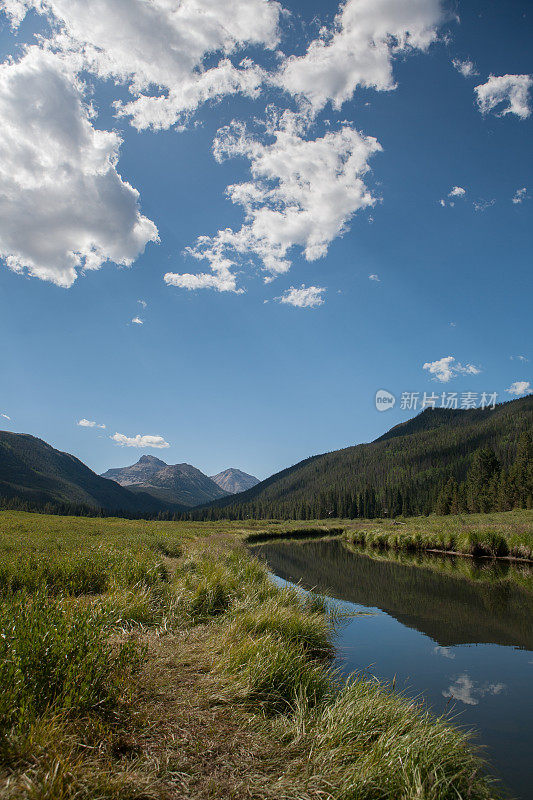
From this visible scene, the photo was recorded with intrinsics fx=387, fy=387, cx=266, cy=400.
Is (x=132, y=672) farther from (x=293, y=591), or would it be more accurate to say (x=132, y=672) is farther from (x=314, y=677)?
Result: (x=293, y=591)

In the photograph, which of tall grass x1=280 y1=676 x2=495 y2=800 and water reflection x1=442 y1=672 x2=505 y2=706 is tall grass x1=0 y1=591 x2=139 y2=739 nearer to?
tall grass x1=280 y1=676 x2=495 y2=800

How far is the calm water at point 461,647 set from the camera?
6.86 metres

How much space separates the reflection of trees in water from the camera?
1241cm

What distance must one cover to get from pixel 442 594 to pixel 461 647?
6.97 meters

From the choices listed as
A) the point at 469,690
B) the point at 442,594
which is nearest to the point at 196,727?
the point at 469,690

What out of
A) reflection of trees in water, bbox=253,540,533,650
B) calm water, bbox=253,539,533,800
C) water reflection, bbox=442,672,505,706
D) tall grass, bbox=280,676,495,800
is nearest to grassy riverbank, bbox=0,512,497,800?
tall grass, bbox=280,676,495,800

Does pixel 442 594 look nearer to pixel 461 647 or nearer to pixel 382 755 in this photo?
pixel 461 647

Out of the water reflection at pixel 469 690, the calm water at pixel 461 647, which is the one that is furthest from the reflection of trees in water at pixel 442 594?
the water reflection at pixel 469 690

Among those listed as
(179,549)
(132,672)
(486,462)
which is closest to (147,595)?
(132,672)

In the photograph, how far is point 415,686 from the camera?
8484 mm

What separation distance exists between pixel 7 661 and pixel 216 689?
314 cm

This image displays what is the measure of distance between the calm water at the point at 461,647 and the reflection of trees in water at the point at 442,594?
0.04 m

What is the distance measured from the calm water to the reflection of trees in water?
0.04 meters

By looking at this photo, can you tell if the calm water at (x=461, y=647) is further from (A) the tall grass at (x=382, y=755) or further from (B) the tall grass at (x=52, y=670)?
(B) the tall grass at (x=52, y=670)
